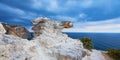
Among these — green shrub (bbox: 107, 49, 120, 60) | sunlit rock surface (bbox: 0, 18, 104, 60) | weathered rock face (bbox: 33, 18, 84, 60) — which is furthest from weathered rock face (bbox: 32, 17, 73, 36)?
green shrub (bbox: 107, 49, 120, 60)

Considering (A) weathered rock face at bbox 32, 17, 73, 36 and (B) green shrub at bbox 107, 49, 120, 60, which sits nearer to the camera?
(A) weathered rock face at bbox 32, 17, 73, 36

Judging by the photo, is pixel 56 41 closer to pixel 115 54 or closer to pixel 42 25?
pixel 42 25

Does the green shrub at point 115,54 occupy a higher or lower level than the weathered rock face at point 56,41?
lower

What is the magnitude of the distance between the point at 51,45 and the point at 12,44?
2.29 m

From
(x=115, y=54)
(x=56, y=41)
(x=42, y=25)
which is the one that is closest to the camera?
(x=56, y=41)

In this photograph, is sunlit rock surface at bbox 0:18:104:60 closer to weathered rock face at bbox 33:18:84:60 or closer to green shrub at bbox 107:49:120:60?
weathered rock face at bbox 33:18:84:60

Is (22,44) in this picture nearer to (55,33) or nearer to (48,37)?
(48,37)

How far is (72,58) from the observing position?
32.1 feet

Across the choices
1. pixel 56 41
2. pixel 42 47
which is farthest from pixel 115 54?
pixel 42 47

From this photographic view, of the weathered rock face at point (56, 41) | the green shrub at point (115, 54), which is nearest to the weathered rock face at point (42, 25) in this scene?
the weathered rock face at point (56, 41)

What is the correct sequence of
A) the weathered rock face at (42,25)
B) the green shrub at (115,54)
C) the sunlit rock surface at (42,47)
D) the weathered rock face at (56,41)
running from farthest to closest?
1. the green shrub at (115,54)
2. the weathered rock face at (42,25)
3. the weathered rock face at (56,41)
4. the sunlit rock surface at (42,47)

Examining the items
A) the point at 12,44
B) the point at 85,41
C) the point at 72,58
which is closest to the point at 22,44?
the point at 12,44

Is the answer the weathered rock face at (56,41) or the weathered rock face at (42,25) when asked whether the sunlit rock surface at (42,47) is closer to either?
the weathered rock face at (56,41)

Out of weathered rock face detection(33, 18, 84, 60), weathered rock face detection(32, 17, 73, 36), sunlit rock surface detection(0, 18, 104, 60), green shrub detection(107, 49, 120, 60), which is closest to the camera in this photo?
sunlit rock surface detection(0, 18, 104, 60)
